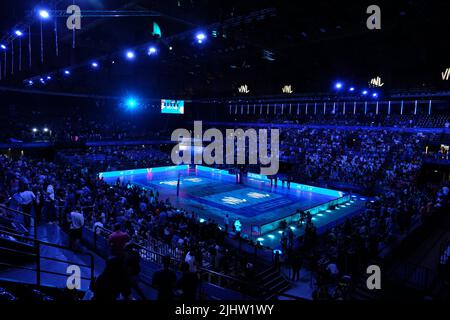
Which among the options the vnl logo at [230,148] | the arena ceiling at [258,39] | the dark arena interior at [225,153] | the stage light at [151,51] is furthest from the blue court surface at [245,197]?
the stage light at [151,51]

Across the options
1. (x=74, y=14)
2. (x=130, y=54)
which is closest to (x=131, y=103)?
(x=130, y=54)

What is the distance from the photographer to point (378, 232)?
36.9 feet

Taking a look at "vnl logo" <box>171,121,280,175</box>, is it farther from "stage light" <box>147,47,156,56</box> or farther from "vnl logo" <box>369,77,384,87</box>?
"stage light" <box>147,47,156,56</box>

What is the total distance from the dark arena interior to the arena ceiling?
0.35 feet

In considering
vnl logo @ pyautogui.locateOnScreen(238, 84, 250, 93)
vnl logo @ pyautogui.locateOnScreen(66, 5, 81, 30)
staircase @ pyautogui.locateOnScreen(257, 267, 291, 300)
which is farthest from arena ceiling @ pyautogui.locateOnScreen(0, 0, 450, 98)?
staircase @ pyautogui.locateOnScreen(257, 267, 291, 300)

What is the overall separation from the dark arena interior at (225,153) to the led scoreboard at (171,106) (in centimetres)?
16

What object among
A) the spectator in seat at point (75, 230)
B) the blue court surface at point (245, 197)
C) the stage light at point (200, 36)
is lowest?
the blue court surface at point (245, 197)

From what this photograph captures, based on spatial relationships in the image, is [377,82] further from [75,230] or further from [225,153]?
[75,230]

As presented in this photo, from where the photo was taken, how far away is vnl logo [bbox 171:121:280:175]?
30.2 meters

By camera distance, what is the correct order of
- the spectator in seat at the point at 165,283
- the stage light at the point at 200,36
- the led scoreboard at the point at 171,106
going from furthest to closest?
1. the led scoreboard at the point at 171,106
2. the stage light at the point at 200,36
3. the spectator in seat at the point at 165,283

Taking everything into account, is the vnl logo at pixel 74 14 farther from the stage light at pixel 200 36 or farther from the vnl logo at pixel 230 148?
the vnl logo at pixel 230 148

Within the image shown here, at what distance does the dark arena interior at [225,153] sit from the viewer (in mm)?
6398
